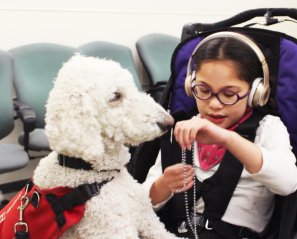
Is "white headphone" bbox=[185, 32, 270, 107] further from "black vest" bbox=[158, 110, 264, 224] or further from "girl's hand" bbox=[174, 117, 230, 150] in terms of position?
"girl's hand" bbox=[174, 117, 230, 150]

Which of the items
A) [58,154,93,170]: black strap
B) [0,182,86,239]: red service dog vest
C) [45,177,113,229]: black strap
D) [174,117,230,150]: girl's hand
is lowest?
[0,182,86,239]: red service dog vest

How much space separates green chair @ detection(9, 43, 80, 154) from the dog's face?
1.11 m

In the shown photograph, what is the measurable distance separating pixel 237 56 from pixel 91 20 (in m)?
1.73

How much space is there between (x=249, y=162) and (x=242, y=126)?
0.17 m

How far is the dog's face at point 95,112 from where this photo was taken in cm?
57

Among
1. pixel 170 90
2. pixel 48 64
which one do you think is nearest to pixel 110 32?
pixel 48 64

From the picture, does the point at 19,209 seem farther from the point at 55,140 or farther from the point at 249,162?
the point at 249,162

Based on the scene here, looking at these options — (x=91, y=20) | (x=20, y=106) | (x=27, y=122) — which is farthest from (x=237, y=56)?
(x=91, y=20)

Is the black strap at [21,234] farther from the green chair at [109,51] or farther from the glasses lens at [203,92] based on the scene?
the green chair at [109,51]

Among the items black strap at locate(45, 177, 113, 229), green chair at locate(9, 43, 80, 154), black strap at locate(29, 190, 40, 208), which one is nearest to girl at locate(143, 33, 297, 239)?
black strap at locate(45, 177, 113, 229)

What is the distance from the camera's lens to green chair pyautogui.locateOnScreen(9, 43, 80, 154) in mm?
1672

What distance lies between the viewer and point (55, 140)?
1.90 feet

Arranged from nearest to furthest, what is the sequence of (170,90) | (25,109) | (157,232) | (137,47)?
(157,232) → (170,90) → (25,109) → (137,47)

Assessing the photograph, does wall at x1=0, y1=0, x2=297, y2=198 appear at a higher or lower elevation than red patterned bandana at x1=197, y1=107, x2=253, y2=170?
higher
